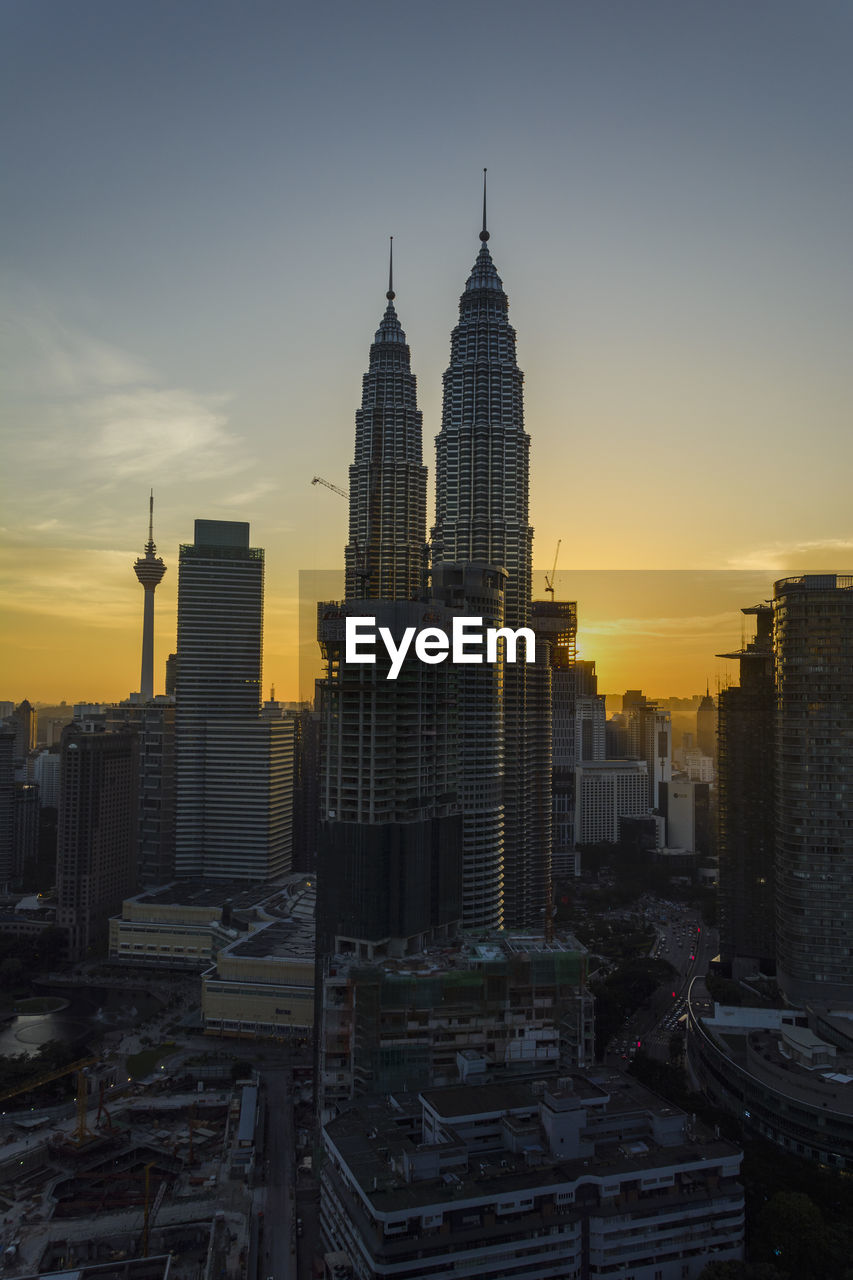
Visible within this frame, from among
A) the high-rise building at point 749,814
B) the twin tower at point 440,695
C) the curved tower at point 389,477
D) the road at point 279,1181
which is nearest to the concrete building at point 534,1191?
the road at point 279,1181

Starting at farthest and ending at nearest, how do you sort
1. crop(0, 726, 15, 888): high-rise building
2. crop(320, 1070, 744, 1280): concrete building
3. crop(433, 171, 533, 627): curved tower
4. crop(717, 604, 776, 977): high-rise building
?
crop(0, 726, 15, 888): high-rise building → crop(433, 171, 533, 627): curved tower → crop(717, 604, 776, 977): high-rise building → crop(320, 1070, 744, 1280): concrete building

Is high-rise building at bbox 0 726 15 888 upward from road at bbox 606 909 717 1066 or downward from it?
upward

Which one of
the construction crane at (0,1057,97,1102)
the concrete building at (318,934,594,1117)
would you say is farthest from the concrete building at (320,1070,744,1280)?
the construction crane at (0,1057,97,1102)

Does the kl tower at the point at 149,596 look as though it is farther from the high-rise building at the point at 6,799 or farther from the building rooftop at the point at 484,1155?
the building rooftop at the point at 484,1155

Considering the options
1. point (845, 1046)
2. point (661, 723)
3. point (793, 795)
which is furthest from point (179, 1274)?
point (661, 723)

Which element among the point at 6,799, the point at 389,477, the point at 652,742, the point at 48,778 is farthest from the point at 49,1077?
the point at 652,742

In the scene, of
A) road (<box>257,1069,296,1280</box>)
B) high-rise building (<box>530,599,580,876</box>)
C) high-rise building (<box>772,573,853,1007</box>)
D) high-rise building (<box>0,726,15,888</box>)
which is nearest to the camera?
road (<box>257,1069,296,1280</box>)

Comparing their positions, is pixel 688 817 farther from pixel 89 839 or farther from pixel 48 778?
pixel 48 778

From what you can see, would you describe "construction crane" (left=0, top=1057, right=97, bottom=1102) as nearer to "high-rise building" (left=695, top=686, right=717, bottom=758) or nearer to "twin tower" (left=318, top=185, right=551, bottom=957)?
"twin tower" (left=318, top=185, right=551, bottom=957)
